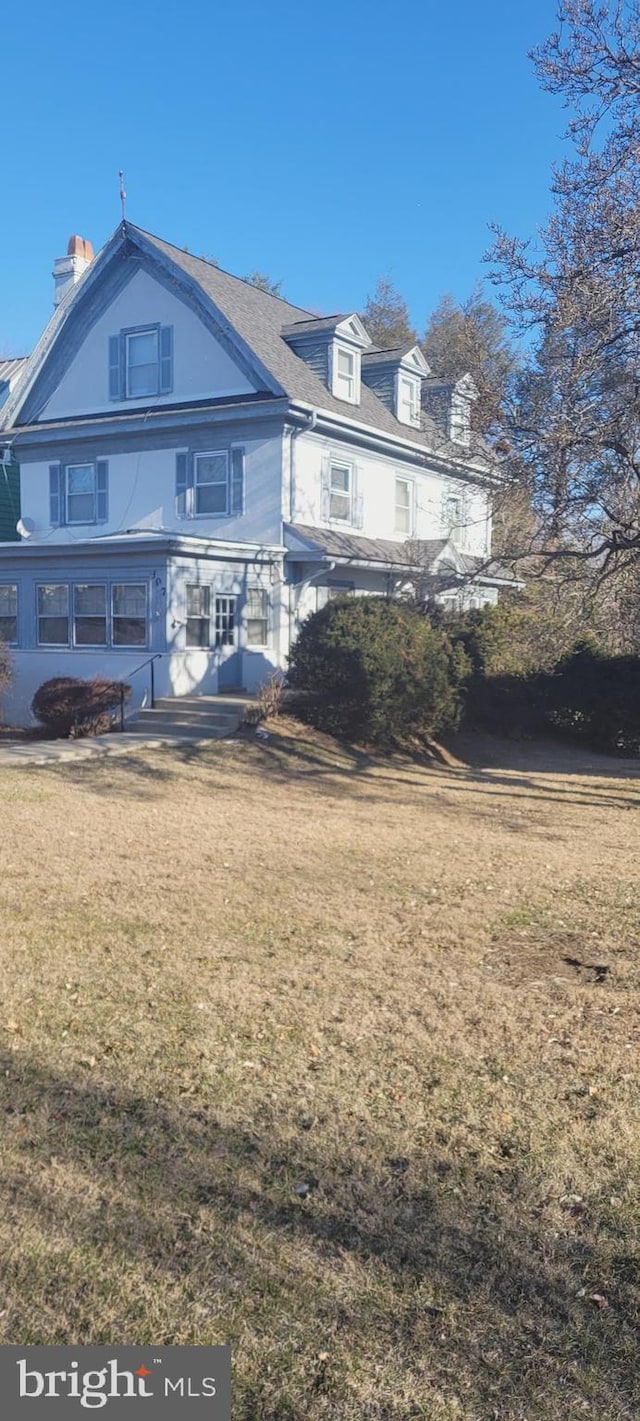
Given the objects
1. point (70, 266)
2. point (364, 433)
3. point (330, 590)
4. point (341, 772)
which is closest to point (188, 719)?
point (341, 772)

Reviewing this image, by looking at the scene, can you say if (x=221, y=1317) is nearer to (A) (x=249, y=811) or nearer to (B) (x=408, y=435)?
(A) (x=249, y=811)

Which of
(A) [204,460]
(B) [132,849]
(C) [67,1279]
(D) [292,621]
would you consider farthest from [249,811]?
(A) [204,460]

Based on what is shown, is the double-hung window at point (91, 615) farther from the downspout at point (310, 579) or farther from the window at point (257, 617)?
the downspout at point (310, 579)

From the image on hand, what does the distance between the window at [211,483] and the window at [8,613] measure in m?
4.31

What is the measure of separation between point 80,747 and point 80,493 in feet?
37.6

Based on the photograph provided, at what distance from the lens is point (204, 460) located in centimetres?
2280

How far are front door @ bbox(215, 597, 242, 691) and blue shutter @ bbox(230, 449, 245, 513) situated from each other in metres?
2.27

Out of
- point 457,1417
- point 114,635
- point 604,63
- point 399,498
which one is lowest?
point 457,1417

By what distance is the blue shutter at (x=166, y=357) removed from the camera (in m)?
23.2

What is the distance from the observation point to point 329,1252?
3443 mm

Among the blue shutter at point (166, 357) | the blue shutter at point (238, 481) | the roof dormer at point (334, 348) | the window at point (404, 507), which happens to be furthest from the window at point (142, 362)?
the window at point (404, 507)

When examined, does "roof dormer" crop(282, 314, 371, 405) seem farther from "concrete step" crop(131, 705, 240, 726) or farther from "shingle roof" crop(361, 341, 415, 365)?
"concrete step" crop(131, 705, 240, 726)

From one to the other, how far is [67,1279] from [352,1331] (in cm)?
89

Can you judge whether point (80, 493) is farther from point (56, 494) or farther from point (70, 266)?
point (70, 266)
